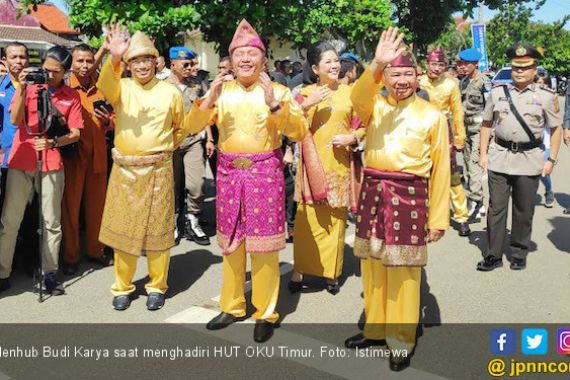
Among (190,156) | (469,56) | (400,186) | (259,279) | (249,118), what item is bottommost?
(259,279)

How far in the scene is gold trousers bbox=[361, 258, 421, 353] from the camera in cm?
348

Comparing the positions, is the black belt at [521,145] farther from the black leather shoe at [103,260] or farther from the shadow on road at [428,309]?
the black leather shoe at [103,260]

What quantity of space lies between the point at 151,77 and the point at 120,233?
118cm

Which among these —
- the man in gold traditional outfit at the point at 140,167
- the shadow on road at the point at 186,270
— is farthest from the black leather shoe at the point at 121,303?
the shadow on road at the point at 186,270

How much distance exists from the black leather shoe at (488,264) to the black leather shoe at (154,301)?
289 centimetres

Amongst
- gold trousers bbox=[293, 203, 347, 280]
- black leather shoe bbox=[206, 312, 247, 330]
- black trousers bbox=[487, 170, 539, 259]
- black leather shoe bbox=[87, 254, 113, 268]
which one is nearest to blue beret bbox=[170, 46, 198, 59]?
black leather shoe bbox=[87, 254, 113, 268]

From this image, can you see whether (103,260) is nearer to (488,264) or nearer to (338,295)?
(338,295)

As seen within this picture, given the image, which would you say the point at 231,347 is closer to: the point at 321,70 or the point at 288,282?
the point at 288,282

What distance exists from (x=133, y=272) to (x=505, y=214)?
3.38 metres

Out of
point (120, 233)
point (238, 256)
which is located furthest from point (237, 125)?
point (120, 233)

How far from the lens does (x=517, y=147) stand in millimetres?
5145

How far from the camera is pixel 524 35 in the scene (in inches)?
1713

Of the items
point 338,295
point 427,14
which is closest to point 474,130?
point 338,295

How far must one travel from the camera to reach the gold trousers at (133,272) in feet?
14.3
